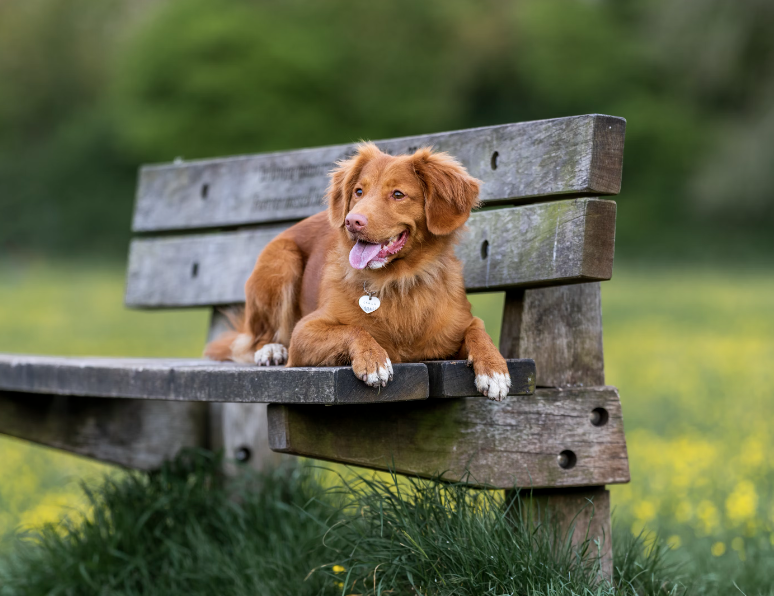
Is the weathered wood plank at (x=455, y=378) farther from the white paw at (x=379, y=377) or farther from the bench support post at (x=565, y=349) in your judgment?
the bench support post at (x=565, y=349)

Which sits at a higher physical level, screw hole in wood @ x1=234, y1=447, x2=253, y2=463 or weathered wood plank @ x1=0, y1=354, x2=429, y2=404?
weathered wood plank @ x1=0, y1=354, x2=429, y2=404

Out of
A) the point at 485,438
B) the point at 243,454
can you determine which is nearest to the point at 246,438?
the point at 243,454

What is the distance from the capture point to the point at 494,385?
2328 millimetres

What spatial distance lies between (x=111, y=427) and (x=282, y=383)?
1616 millimetres

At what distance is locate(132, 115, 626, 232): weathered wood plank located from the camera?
2.75m

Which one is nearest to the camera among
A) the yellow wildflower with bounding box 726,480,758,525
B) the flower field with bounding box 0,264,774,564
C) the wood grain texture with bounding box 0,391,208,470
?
the wood grain texture with bounding box 0,391,208,470

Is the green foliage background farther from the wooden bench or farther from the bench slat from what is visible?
the bench slat

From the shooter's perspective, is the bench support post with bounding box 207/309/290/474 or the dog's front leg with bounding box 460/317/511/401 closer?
the dog's front leg with bounding box 460/317/511/401

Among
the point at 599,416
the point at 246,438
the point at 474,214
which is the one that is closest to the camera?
the point at 599,416

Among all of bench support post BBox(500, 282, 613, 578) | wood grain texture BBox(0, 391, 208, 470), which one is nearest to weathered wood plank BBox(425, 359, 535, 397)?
bench support post BBox(500, 282, 613, 578)

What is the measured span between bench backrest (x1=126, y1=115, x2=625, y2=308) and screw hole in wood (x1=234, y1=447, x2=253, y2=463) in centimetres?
64

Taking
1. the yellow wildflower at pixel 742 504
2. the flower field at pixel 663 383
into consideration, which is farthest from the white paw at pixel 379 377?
the yellow wildflower at pixel 742 504

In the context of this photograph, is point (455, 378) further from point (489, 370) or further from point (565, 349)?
point (565, 349)

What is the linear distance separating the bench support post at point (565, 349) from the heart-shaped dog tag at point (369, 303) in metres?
0.57
